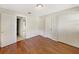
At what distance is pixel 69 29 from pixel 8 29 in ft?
10.4

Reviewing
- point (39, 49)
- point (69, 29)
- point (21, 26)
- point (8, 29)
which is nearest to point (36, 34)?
point (21, 26)

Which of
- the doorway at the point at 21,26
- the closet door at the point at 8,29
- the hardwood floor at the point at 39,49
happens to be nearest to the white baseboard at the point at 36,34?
the doorway at the point at 21,26

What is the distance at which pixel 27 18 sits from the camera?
6.70 meters

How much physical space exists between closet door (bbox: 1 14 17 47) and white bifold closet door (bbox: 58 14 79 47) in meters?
2.69

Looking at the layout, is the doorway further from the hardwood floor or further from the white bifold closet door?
the white bifold closet door

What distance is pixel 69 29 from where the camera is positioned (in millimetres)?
4641

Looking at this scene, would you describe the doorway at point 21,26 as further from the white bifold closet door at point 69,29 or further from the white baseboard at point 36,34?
the white bifold closet door at point 69,29

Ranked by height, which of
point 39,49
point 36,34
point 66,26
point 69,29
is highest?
point 66,26

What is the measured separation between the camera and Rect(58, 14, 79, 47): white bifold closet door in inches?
166

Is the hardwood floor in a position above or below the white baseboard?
below

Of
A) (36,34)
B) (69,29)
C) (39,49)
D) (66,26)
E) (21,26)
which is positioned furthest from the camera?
(21,26)

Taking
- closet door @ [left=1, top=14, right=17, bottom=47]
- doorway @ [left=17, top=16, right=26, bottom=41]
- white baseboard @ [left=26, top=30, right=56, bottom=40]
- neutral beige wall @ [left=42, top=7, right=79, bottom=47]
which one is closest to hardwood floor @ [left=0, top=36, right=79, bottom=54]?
closet door @ [left=1, top=14, right=17, bottom=47]

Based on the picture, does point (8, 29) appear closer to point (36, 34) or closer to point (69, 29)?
point (69, 29)

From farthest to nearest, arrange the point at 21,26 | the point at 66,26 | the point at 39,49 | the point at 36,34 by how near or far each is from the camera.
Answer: the point at 21,26 → the point at 36,34 → the point at 66,26 → the point at 39,49
